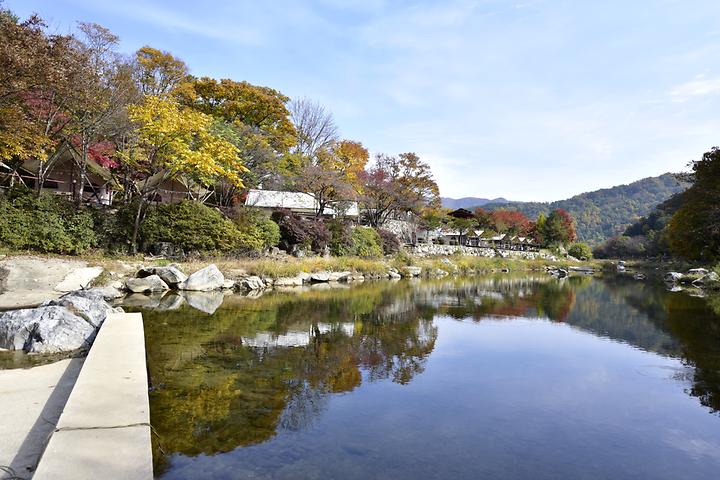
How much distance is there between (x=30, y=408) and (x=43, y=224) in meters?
12.1

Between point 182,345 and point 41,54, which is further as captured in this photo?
point 41,54

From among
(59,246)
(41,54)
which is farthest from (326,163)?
(41,54)

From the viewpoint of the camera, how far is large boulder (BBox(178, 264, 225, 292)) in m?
14.4

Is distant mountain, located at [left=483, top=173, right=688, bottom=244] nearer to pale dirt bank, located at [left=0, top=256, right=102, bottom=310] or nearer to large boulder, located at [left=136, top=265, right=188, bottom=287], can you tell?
large boulder, located at [left=136, top=265, right=188, bottom=287]

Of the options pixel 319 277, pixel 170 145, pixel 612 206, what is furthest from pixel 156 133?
pixel 612 206

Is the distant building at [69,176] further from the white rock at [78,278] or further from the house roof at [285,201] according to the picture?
the house roof at [285,201]

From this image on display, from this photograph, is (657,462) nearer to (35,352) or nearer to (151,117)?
(35,352)

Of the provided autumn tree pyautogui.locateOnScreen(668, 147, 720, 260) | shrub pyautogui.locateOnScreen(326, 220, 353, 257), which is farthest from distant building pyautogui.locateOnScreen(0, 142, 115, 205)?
autumn tree pyautogui.locateOnScreen(668, 147, 720, 260)

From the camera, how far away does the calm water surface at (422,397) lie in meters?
3.87

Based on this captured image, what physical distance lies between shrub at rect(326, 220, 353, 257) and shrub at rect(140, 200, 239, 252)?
7271 millimetres

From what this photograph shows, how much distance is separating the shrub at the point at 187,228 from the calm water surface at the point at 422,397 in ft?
19.7

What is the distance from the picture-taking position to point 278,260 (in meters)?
19.6

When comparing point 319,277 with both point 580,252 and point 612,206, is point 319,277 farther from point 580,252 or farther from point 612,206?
point 612,206

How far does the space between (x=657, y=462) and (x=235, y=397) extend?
Answer: 4.23 metres
